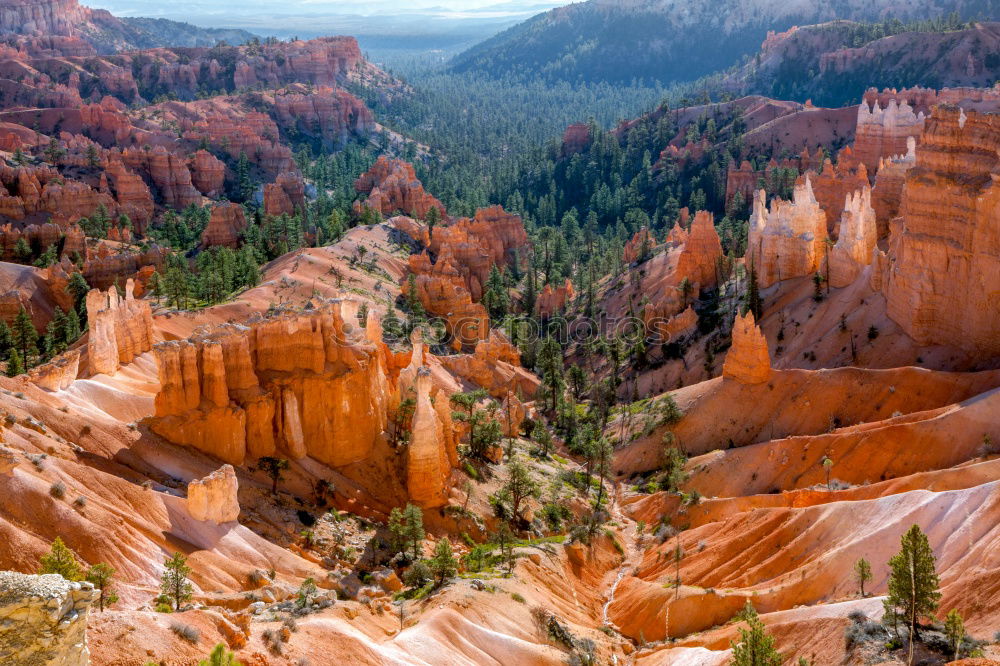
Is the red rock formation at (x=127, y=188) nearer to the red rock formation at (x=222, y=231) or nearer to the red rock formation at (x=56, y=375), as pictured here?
the red rock formation at (x=222, y=231)

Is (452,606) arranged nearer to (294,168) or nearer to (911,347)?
(911,347)

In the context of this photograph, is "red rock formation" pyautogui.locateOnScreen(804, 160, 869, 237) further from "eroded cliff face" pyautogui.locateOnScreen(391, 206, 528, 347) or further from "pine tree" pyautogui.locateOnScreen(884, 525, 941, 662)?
"pine tree" pyautogui.locateOnScreen(884, 525, 941, 662)

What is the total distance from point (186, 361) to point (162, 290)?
3952 cm

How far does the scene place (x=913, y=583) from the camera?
2456 centimetres

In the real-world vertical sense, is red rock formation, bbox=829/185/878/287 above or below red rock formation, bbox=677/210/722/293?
above

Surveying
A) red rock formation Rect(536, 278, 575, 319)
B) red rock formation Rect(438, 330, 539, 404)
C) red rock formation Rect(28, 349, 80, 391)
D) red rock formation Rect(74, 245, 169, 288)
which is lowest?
red rock formation Rect(536, 278, 575, 319)

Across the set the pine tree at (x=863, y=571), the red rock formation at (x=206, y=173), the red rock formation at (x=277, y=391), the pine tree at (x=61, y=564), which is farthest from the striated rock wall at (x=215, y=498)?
the red rock formation at (x=206, y=173)

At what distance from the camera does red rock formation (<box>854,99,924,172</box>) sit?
89.9 m

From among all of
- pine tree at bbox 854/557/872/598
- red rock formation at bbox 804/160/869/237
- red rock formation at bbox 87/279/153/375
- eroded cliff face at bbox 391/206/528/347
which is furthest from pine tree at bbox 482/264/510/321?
pine tree at bbox 854/557/872/598

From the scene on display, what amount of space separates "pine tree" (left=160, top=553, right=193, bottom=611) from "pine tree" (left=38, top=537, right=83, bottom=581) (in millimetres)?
2200

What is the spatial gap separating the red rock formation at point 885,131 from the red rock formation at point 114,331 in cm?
6880

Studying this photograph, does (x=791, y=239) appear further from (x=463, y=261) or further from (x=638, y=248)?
(x=463, y=261)

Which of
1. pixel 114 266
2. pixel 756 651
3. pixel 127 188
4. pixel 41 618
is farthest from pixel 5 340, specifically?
pixel 41 618

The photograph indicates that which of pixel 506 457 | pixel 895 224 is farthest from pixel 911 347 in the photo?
pixel 506 457
